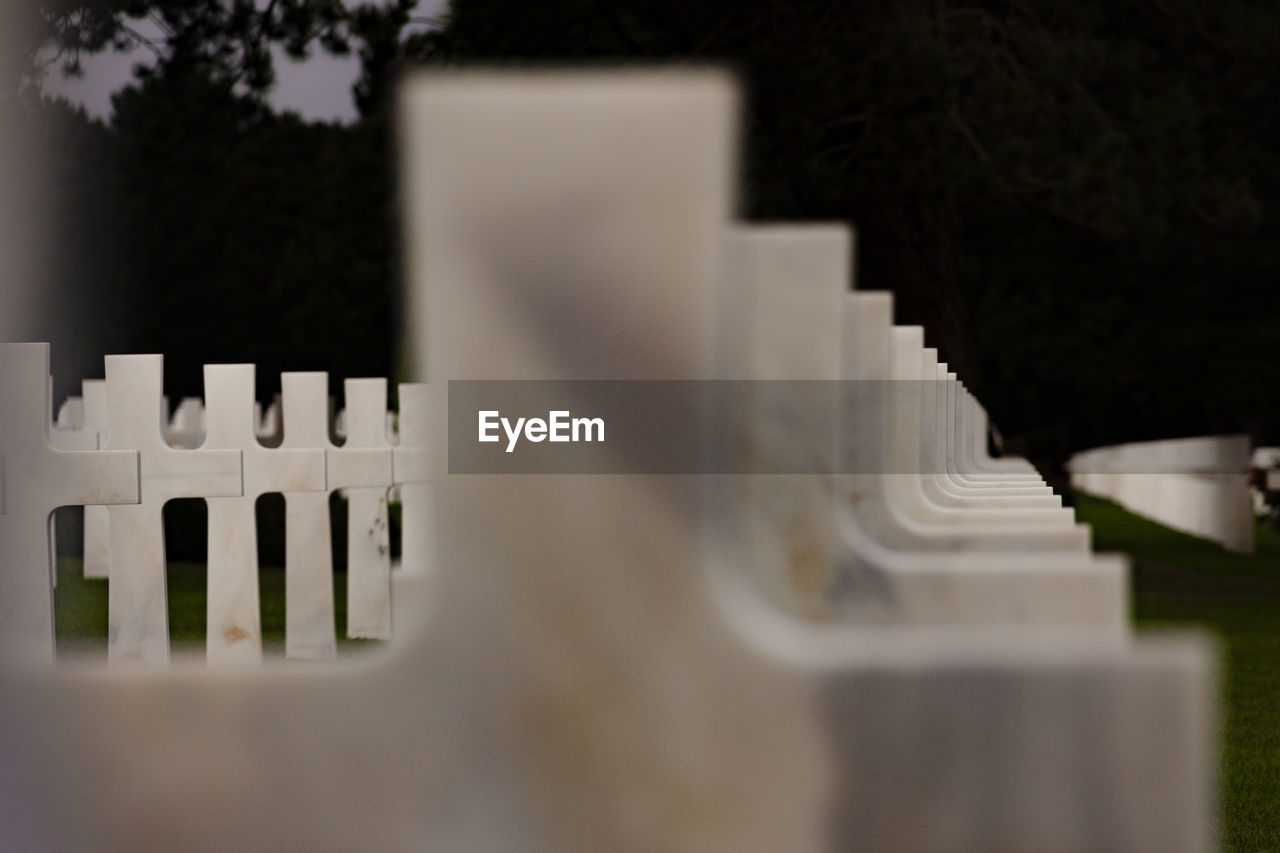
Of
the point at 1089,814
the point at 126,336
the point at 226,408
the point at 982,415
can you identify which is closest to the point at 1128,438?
the point at 126,336

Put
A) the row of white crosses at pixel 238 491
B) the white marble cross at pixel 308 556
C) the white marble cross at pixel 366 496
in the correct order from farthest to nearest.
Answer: the white marble cross at pixel 366 496
the white marble cross at pixel 308 556
the row of white crosses at pixel 238 491

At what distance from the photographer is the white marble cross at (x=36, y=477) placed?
11.7ft

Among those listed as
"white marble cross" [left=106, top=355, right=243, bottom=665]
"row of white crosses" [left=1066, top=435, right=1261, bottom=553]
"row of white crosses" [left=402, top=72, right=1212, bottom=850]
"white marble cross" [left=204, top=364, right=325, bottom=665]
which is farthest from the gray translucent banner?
"row of white crosses" [left=1066, top=435, right=1261, bottom=553]

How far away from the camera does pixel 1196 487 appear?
17547 millimetres

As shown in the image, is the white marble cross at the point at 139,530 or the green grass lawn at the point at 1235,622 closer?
the green grass lawn at the point at 1235,622

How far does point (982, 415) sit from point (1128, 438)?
38.6 metres

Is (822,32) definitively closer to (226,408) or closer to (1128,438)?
(226,408)

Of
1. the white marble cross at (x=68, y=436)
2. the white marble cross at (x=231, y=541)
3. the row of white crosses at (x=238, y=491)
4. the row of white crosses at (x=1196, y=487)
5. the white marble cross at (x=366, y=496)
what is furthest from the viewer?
the row of white crosses at (x=1196, y=487)

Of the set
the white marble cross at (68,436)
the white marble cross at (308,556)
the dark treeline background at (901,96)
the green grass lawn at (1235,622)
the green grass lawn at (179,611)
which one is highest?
the dark treeline background at (901,96)

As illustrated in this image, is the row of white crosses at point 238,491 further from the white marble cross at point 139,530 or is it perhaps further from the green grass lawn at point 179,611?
the green grass lawn at point 179,611

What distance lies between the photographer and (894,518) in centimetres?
286

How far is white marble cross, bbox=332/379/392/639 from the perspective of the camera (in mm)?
6465

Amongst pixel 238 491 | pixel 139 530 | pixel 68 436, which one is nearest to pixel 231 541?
pixel 238 491

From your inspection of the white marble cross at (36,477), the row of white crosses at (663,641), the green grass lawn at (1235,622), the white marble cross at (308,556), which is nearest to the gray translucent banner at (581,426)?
the row of white crosses at (663,641)
